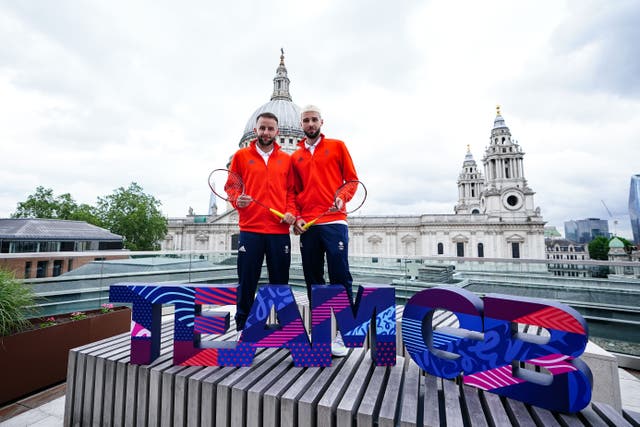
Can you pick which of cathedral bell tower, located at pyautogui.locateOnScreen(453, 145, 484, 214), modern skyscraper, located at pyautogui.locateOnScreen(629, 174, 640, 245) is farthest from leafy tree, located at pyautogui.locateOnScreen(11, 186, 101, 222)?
modern skyscraper, located at pyautogui.locateOnScreen(629, 174, 640, 245)

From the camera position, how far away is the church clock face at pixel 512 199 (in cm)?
3569

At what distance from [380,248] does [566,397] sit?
38.1 meters

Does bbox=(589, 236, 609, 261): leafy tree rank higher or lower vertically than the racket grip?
lower

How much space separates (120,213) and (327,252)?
37.4 m

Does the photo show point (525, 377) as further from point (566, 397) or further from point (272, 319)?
point (272, 319)

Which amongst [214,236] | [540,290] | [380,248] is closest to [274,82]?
[214,236]

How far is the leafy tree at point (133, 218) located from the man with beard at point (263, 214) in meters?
33.9

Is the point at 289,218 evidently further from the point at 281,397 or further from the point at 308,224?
the point at 281,397

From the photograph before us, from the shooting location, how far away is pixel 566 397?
173 centimetres

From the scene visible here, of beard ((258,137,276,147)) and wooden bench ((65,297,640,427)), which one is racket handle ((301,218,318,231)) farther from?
wooden bench ((65,297,640,427))

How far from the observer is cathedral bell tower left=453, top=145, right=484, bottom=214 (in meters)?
61.2

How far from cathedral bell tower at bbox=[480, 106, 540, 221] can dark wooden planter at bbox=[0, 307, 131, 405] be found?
40421mm

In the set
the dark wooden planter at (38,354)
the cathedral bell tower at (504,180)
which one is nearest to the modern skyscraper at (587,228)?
the cathedral bell tower at (504,180)

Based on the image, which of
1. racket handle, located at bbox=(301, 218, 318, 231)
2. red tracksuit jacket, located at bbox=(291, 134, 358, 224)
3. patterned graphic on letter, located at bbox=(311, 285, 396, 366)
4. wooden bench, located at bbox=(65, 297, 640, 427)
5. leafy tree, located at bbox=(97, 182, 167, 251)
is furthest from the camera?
leafy tree, located at bbox=(97, 182, 167, 251)
